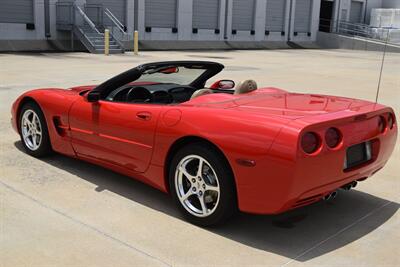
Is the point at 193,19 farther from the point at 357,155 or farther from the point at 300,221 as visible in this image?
the point at 357,155

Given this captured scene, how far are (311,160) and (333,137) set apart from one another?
0.34 metres

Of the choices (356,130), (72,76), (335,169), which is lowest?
(72,76)

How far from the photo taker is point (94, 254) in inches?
131

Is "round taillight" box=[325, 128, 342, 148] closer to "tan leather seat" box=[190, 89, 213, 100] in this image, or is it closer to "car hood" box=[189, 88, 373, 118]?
"car hood" box=[189, 88, 373, 118]

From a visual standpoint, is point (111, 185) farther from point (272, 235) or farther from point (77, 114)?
point (272, 235)

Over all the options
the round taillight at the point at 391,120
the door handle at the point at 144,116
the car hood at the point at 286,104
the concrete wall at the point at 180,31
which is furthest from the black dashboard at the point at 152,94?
the concrete wall at the point at 180,31

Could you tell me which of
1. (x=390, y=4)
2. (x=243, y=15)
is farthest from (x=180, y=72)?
(x=390, y=4)

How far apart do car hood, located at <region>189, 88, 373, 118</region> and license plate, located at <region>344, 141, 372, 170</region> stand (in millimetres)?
300

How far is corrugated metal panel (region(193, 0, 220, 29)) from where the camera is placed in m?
36.4

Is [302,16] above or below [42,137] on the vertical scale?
above

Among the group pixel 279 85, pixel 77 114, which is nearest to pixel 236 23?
pixel 279 85

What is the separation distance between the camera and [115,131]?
4.36 m

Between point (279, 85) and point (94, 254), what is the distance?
36.6ft

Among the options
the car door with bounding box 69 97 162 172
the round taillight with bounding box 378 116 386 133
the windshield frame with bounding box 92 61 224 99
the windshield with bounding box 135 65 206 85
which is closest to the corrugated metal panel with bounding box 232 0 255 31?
the windshield with bounding box 135 65 206 85
